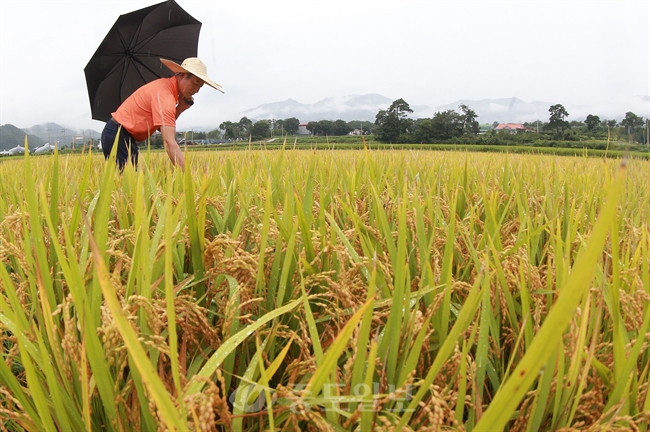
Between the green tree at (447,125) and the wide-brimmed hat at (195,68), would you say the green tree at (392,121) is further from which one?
the wide-brimmed hat at (195,68)

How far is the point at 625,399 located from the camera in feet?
1.66

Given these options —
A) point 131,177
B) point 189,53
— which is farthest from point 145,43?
point 131,177

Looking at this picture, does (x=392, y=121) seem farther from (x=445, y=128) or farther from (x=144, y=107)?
(x=144, y=107)

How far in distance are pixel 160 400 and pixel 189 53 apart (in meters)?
6.46

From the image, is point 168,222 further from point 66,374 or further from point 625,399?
point 625,399

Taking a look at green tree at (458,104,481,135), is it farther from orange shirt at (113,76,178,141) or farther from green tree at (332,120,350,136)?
orange shirt at (113,76,178,141)

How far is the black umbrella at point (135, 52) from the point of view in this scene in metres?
5.43

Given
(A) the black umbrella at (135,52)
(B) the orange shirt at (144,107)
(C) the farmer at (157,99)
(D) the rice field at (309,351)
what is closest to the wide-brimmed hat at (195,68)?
(C) the farmer at (157,99)

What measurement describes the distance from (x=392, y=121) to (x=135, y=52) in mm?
34829

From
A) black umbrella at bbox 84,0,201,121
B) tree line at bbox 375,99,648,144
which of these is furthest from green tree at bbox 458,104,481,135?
black umbrella at bbox 84,0,201,121

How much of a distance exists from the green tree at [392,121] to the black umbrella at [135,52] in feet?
107

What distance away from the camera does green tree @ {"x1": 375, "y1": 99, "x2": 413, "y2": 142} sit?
37.7m

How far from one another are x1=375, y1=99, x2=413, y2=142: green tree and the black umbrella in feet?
107

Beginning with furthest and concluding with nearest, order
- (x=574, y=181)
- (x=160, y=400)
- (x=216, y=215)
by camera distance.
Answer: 1. (x=574, y=181)
2. (x=216, y=215)
3. (x=160, y=400)
